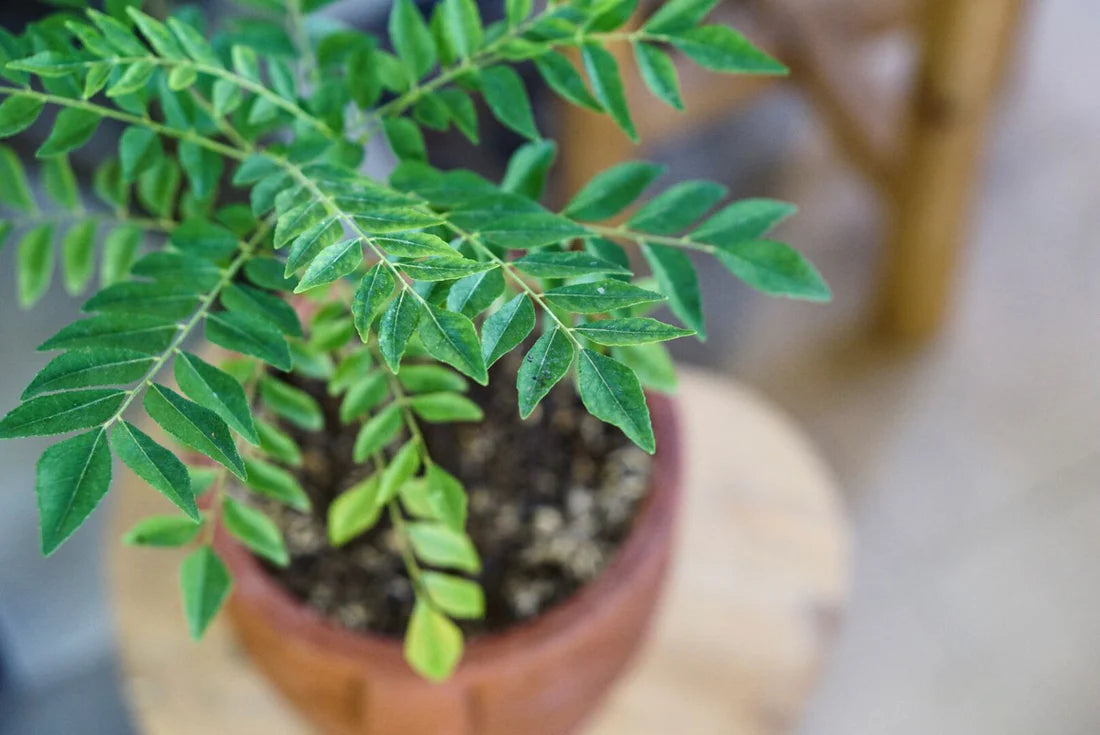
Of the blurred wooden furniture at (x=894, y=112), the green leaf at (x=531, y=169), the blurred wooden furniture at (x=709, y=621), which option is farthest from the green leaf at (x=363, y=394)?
the blurred wooden furniture at (x=894, y=112)

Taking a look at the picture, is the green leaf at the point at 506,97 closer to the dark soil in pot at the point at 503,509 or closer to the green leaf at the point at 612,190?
the green leaf at the point at 612,190

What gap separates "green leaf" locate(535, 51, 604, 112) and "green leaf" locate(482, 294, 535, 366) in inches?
5.8

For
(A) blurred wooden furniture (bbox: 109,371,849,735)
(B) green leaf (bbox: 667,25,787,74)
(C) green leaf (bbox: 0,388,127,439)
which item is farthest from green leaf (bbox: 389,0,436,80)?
(A) blurred wooden furniture (bbox: 109,371,849,735)

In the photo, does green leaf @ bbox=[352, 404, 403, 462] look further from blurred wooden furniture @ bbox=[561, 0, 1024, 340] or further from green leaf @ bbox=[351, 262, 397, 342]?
blurred wooden furniture @ bbox=[561, 0, 1024, 340]

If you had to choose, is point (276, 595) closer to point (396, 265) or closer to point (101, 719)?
point (396, 265)

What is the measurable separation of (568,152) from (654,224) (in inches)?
27.4

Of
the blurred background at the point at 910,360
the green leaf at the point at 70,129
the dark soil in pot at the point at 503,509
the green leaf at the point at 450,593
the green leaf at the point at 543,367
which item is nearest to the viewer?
the green leaf at the point at 543,367

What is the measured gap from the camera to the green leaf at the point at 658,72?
1.38 ft

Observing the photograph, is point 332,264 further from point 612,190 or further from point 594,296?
point 612,190

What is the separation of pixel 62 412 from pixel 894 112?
41.4 inches

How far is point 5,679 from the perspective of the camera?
3.56 feet

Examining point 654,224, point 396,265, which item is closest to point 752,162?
point 654,224

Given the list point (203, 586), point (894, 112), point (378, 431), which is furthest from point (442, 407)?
point (894, 112)

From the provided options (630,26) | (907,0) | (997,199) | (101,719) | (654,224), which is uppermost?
(654,224)
